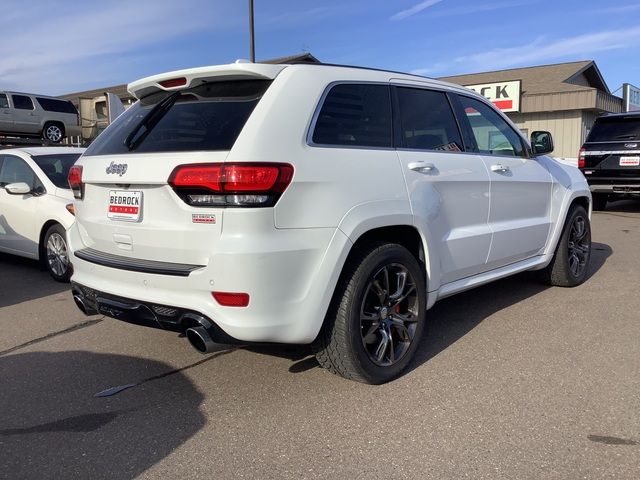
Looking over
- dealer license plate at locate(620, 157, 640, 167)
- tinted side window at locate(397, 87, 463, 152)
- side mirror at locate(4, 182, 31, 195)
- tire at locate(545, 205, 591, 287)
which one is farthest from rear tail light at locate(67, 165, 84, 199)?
dealer license plate at locate(620, 157, 640, 167)

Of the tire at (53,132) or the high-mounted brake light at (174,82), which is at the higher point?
the tire at (53,132)

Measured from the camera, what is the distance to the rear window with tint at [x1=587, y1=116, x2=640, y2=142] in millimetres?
11328

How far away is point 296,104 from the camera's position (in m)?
3.10

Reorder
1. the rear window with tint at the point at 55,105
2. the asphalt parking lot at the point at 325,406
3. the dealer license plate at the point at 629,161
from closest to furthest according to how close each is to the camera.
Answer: the asphalt parking lot at the point at 325,406 < the dealer license plate at the point at 629,161 < the rear window with tint at the point at 55,105

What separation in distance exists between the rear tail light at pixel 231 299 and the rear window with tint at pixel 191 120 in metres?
0.73

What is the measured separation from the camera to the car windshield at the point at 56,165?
6781 millimetres

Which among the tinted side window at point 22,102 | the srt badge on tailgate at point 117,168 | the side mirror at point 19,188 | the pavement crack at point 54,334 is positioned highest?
the tinted side window at point 22,102

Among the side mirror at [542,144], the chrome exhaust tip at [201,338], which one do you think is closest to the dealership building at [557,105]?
the side mirror at [542,144]

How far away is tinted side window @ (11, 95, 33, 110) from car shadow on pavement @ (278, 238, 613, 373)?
1782 cm

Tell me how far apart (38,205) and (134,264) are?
13.7 feet

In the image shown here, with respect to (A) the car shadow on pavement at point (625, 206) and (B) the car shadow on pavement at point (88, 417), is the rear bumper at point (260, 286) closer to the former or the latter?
(B) the car shadow on pavement at point (88, 417)

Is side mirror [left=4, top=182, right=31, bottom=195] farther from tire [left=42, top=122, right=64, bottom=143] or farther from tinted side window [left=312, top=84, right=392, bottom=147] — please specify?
tire [left=42, top=122, right=64, bottom=143]

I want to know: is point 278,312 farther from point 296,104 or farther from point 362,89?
point 362,89

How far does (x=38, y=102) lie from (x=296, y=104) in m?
19.0
